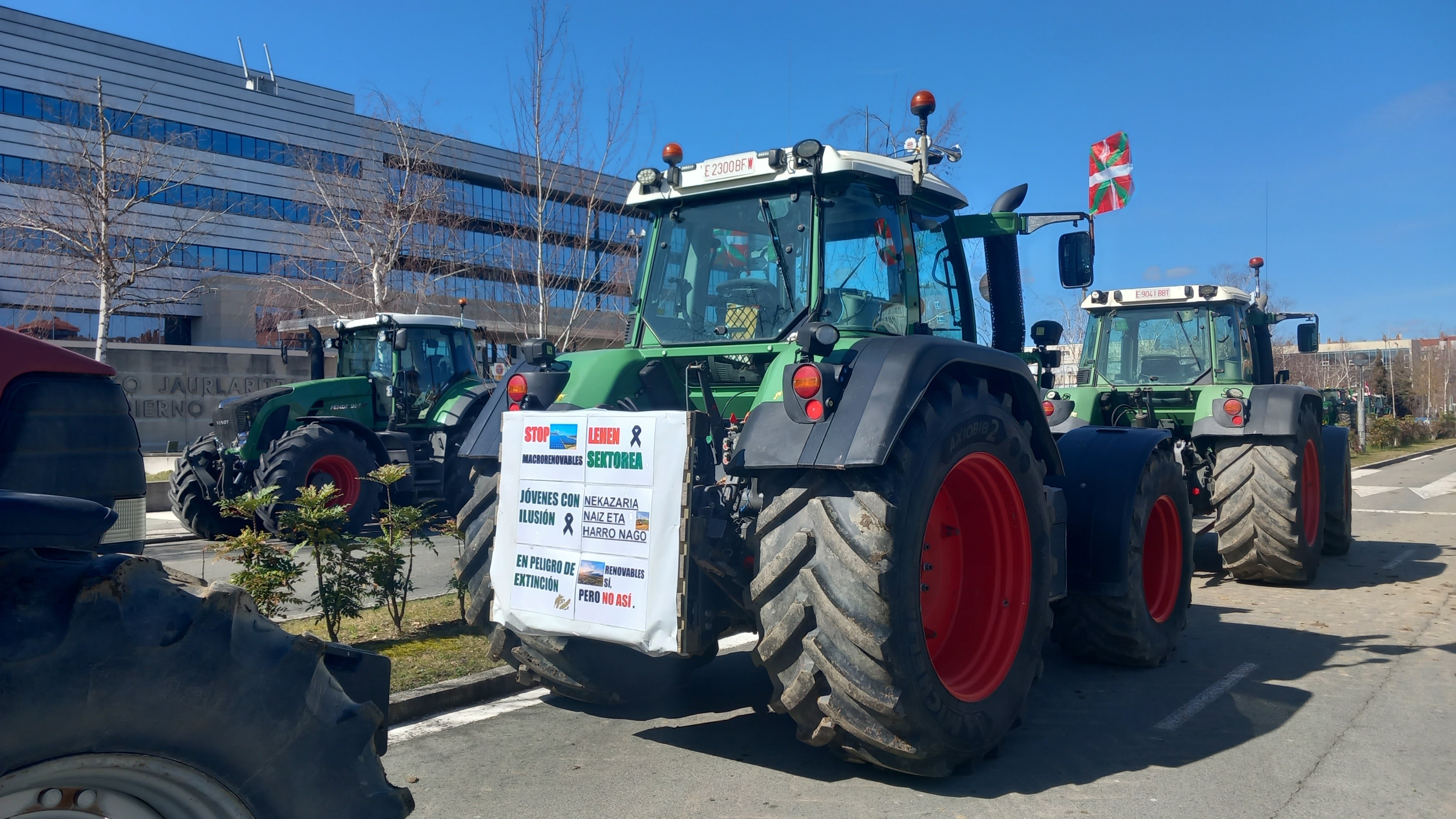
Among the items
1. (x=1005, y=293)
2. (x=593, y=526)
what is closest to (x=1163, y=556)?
(x=1005, y=293)

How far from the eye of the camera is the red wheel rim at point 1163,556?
6332 mm

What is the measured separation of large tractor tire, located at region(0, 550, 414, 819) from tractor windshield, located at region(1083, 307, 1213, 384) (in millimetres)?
9748

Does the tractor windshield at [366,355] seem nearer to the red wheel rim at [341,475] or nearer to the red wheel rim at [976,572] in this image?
the red wheel rim at [341,475]

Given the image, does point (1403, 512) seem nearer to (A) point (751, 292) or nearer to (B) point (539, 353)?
(A) point (751, 292)

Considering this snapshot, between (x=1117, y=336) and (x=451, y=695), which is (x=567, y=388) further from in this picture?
(x=1117, y=336)

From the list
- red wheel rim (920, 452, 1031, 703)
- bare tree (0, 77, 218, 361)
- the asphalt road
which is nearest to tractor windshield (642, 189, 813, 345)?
red wheel rim (920, 452, 1031, 703)

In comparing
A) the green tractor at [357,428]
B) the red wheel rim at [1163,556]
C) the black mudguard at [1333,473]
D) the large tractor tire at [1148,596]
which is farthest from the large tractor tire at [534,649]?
the black mudguard at [1333,473]

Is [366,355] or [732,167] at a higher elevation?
[732,167]

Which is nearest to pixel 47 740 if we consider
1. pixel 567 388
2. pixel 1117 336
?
pixel 567 388

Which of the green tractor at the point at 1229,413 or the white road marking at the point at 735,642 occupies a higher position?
the green tractor at the point at 1229,413

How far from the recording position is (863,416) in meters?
3.78

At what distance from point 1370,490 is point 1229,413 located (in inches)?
553

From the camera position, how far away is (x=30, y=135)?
34750mm

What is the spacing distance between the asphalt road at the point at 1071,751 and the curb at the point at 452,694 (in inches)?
4.1
